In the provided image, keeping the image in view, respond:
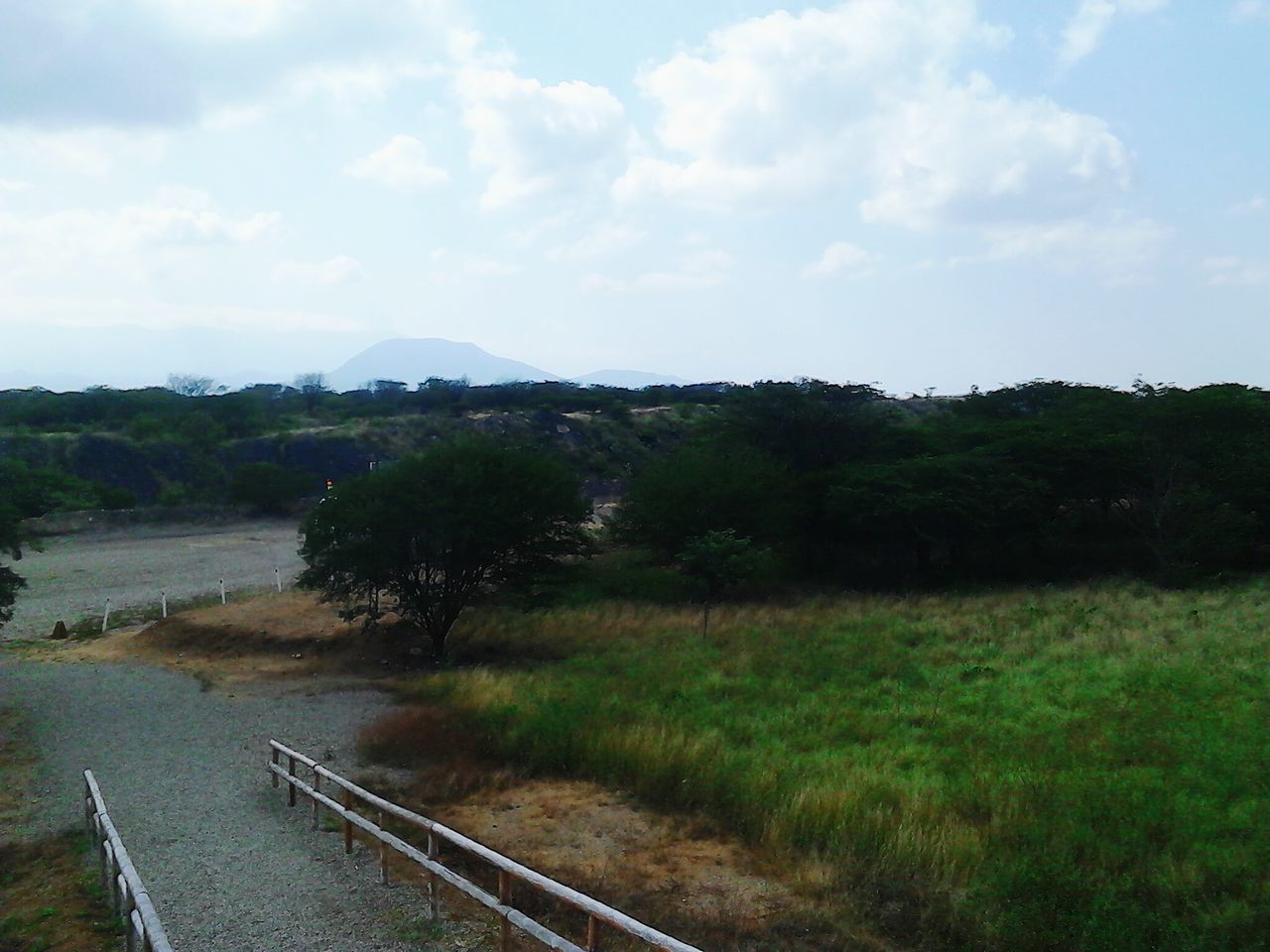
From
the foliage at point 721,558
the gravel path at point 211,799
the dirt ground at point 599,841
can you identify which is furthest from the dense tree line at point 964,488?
the dirt ground at point 599,841

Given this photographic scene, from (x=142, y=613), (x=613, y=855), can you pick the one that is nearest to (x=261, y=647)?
(x=142, y=613)

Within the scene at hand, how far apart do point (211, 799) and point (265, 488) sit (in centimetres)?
4558

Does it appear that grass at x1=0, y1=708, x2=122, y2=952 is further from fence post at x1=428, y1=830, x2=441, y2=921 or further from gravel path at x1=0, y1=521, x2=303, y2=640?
gravel path at x1=0, y1=521, x2=303, y2=640

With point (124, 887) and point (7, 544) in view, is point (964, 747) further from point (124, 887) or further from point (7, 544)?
point (7, 544)

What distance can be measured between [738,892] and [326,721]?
1008 cm

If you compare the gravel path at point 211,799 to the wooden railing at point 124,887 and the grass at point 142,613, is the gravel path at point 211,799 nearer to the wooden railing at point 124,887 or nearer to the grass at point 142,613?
the wooden railing at point 124,887

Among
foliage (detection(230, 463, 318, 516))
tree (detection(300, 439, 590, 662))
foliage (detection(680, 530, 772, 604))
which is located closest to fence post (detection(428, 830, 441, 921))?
tree (detection(300, 439, 590, 662))

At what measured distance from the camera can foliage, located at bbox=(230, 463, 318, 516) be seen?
53656mm

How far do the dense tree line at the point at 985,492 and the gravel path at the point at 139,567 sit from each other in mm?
16418

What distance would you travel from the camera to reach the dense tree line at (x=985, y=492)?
30.3m

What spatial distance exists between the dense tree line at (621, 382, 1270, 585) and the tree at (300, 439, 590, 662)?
5.98 metres

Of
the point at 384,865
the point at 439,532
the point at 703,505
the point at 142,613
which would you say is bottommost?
the point at 142,613

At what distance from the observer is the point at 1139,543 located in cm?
3534

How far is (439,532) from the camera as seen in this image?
2198cm
